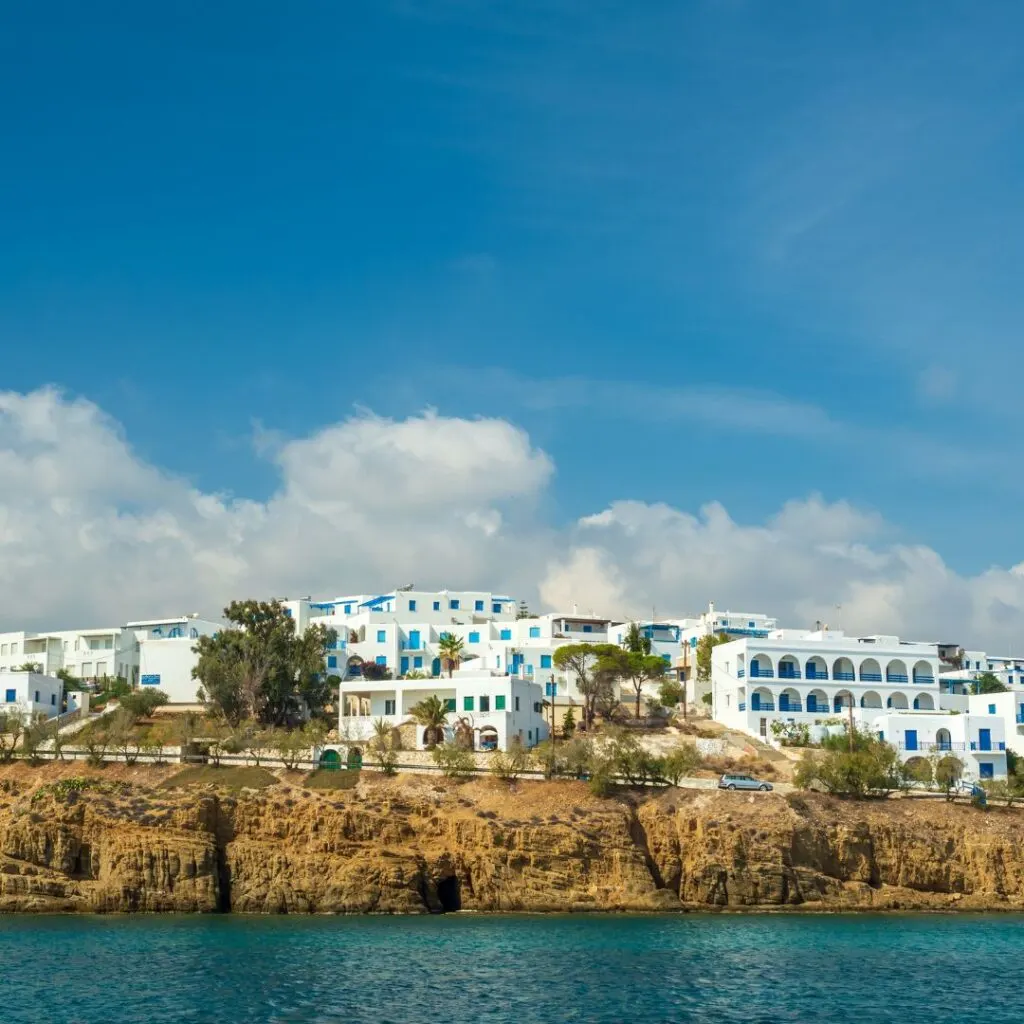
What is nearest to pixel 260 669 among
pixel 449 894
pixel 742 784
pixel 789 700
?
pixel 449 894

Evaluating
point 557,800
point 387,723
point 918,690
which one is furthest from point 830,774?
point 387,723

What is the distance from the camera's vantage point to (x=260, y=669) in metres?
85.5

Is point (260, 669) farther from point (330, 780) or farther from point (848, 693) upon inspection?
point (848, 693)

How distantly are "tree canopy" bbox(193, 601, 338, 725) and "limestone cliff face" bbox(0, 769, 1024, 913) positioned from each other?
14.8 meters

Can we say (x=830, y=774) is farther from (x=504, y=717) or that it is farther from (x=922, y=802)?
(x=504, y=717)

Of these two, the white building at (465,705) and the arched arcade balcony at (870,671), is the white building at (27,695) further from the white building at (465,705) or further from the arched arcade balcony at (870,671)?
the arched arcade balcony at (870,671)

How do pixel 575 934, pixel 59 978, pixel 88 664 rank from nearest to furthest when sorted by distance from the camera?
1. pixel 59 978
2. pixel 575 934
3. pixel 88 664

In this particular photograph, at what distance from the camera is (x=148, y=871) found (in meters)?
63.9

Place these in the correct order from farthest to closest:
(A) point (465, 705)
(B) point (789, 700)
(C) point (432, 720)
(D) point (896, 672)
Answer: (D) point (896, 672), (B) point (789, 700), (A) point (465, 705), (C) point (432, 720)

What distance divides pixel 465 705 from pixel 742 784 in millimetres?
19455

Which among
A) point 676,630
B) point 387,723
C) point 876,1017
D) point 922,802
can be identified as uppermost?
point 676,630

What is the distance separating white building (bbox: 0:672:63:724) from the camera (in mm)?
86750

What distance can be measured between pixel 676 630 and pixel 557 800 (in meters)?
47.4

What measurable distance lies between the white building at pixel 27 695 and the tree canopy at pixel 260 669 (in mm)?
10627
